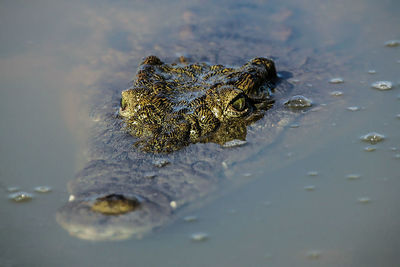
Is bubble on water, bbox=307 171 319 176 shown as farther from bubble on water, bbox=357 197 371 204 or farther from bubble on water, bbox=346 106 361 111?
bubble on water, bbox=346 106 361 111

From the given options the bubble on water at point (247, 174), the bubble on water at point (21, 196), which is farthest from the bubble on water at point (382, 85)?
the bubble on water at point (21, 196)

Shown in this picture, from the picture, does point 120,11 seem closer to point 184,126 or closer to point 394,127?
point 184,126

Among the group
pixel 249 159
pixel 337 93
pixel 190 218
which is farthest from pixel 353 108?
pixel 190 218

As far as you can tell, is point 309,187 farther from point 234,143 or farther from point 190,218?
point 190,218

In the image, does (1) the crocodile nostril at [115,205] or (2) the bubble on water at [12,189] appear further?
(2) the bubble on water at [12,189]

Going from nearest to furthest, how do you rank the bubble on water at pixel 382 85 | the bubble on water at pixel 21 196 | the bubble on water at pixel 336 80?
1. the bubble on water at pixel 21 196
2. the bubble on water at pixel 382 85
3. the bubble on water at pixel 336 80

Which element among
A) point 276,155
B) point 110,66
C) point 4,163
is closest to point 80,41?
point 110,66

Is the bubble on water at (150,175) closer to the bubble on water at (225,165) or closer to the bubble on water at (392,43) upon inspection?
the bubble on water at (225,165)
